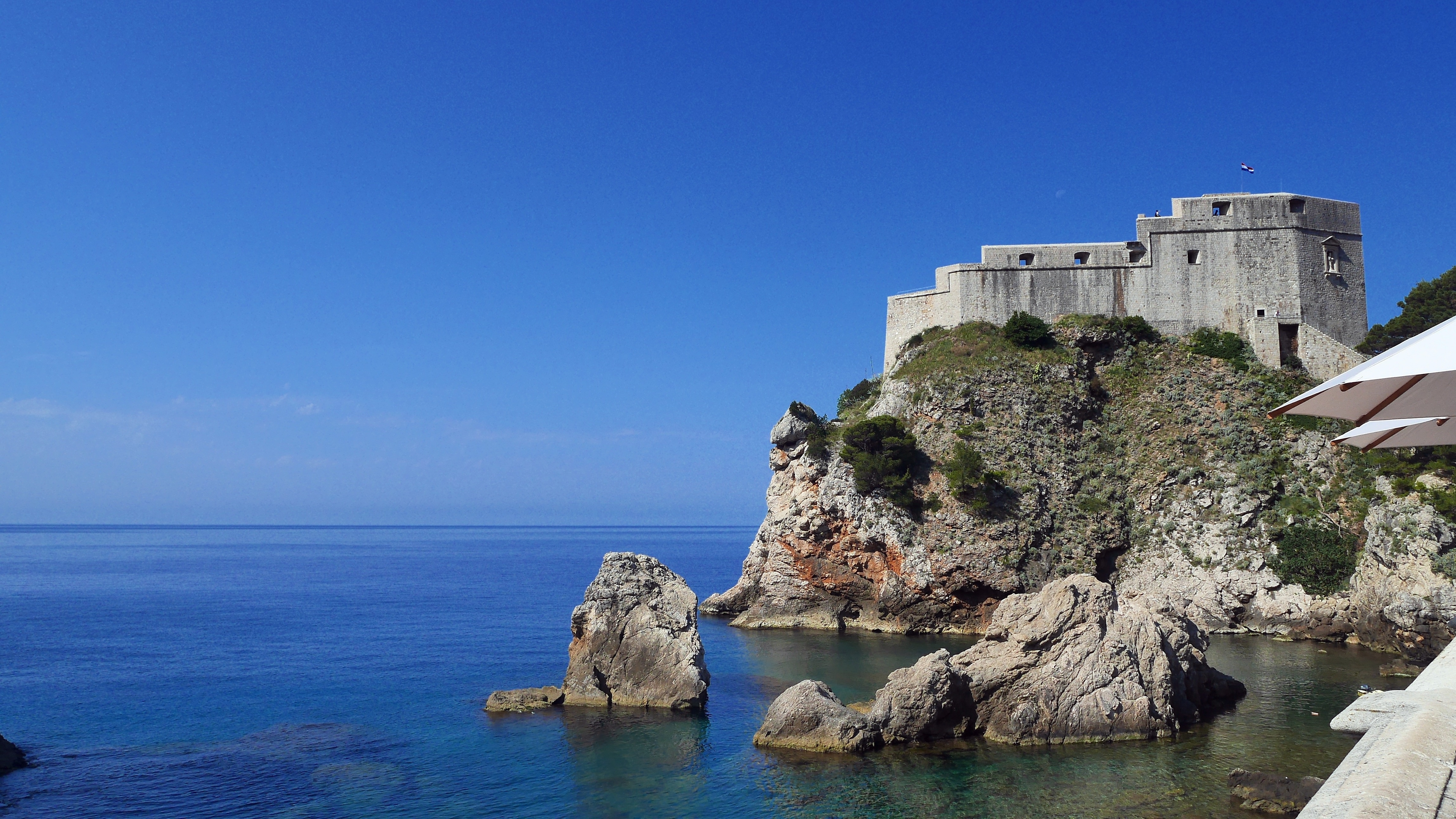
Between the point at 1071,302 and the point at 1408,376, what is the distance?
151 ft

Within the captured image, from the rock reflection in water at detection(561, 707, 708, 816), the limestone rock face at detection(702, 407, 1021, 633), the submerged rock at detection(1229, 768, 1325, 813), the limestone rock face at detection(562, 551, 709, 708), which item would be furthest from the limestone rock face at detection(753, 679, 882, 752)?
the limestone rock face at detection(702, 407, 1021, 633)

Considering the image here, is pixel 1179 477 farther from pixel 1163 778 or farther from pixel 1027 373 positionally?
pixel 1163 778

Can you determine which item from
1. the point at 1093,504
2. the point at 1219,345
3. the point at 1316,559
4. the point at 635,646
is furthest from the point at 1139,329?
Result: the point at 635,646

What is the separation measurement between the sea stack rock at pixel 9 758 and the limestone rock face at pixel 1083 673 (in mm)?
24527

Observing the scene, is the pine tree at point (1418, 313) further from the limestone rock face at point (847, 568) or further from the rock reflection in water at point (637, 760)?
the rock reflection in water at point (637, 760)

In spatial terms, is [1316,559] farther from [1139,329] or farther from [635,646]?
[635,646]

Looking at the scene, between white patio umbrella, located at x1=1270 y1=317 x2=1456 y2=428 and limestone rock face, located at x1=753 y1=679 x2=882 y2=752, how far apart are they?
50.0 ft

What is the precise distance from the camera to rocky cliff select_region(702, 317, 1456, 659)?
38562 millimetres

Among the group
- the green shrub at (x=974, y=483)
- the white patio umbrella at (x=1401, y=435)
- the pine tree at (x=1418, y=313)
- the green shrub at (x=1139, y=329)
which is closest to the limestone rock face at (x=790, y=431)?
the green shrub at (x=974, y=483)

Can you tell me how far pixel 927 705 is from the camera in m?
23.4

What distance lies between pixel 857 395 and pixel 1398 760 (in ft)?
168

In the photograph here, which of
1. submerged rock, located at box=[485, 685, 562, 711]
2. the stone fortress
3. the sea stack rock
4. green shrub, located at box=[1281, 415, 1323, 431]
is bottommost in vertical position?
the sea stack rock

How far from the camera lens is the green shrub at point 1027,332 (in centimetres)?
4909

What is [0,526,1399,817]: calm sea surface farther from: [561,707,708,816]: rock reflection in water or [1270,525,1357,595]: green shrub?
[1270,525,1357,595]: green shrub
